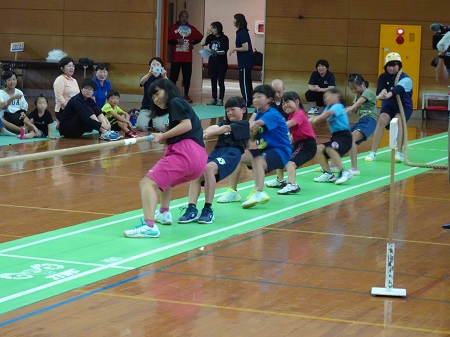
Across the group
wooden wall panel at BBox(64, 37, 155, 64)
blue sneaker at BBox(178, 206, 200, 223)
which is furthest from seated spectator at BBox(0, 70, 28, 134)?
wooden wall panel at BBox(64, 37, 155, 64)

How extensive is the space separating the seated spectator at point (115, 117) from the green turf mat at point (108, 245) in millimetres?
5112

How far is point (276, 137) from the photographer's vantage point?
1005 cm

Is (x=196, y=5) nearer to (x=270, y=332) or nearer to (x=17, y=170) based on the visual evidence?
(x=17, y=170)

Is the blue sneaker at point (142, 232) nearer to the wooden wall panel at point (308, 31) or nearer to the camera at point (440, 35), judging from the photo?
the camera at point (440, 35)

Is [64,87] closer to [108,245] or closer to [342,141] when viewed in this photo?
[342,141]

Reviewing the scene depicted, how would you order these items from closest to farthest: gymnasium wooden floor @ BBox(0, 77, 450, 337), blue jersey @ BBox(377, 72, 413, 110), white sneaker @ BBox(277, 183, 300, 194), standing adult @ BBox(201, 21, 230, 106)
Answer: gymnasium wooden floor @ BBox(0, 77, 450, 337) < white sneaker @ BBox(277, 183, 300, 194) < blue jersey @ BBox(377, 72, 413, 110) < standing adult @ BBox(201, 21, 230, 106)

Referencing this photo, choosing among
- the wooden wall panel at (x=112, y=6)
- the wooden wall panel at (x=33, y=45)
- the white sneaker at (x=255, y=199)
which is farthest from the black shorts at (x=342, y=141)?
the wooden wall panel at (x=33, y=45)

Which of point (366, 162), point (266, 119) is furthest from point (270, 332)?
point (366, 162)

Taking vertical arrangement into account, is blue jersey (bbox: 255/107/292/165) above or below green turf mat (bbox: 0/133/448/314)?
above

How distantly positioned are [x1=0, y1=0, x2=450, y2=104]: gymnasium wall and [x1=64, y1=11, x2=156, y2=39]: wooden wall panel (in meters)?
0.02

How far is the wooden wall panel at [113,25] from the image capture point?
880 inches

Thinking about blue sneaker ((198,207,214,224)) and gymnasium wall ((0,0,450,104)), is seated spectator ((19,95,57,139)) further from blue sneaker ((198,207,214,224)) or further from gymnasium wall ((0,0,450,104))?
gymnasium wall ((0,0,450,104))

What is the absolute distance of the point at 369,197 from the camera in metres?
10.4

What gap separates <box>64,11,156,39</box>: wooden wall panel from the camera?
73.3ft
